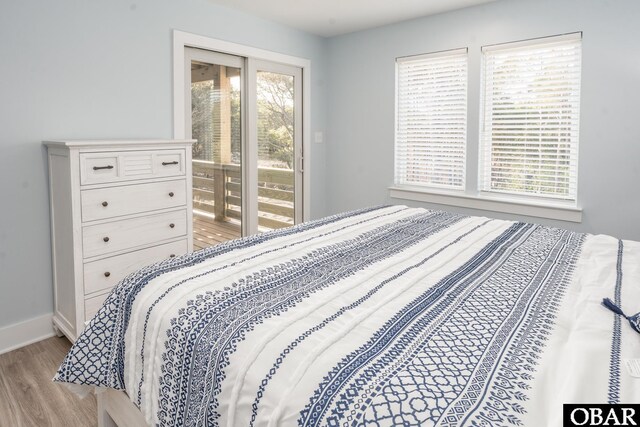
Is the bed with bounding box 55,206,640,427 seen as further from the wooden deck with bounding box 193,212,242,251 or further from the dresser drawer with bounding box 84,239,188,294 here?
the wooden deck with bounding box 193,212,242,251

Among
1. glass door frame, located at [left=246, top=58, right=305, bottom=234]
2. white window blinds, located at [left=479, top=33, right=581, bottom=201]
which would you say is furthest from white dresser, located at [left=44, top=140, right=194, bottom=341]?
white window blinds, located at [left=479, top=33, right=581, bottom=201]

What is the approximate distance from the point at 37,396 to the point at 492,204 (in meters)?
3.55

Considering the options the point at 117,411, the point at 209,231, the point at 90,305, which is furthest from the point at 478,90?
the point at 117,411

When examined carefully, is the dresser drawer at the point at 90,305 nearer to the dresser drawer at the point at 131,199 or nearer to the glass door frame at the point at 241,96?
the dresser drawer at the point at 131,199

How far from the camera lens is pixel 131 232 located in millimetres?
2807

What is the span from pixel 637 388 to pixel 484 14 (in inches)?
142

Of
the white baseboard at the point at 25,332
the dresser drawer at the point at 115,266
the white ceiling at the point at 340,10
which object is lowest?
the white baseboard at the point at 25,332

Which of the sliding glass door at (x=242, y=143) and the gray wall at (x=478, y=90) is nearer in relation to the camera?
the gray wall at (x=478, y=90)

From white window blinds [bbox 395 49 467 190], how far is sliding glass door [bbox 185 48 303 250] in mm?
1112

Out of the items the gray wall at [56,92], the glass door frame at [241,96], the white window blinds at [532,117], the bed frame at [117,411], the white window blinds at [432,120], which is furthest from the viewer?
the white window blinds at [432,120]

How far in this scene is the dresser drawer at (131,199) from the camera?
2592mm

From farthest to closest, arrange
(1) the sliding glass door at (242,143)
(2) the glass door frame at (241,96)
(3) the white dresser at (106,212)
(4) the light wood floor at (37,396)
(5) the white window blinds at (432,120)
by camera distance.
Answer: (5) the white window blinds at (432,120) → (1) the sliding glass door at (242,143) → (2) the glass door frame at (241,96) → (3) the white dresser at (106,212) → (4) the light wood floor at (37,396)

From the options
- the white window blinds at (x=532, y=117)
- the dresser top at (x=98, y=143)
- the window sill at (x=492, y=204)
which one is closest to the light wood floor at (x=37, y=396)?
the dresser top at (x=98, y=143)

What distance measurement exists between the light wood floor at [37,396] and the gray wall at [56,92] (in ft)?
1.10
